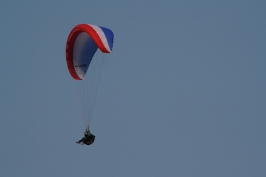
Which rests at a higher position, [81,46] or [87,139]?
[81,46]

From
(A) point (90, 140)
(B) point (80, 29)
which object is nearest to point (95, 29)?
(B) point (80, 29)

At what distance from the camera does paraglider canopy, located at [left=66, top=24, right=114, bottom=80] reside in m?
52.8

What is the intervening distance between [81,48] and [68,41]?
110cm

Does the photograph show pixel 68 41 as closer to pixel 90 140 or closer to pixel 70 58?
pixel 70 58

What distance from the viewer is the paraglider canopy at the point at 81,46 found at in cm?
5278

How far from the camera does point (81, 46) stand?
182 feet

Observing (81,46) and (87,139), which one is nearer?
(87,139)

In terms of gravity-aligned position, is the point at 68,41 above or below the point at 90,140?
above

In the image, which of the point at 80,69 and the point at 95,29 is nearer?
the point at 95,29

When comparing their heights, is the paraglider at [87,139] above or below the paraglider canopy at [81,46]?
below

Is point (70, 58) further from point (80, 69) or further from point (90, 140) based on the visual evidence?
point (90, 140)

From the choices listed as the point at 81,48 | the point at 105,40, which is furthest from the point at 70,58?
the point at 105,40

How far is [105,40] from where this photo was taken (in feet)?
170

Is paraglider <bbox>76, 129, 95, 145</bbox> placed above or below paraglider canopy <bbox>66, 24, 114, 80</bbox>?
below
